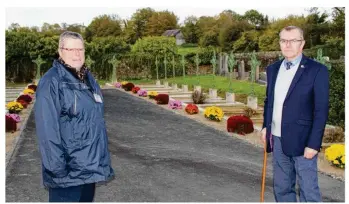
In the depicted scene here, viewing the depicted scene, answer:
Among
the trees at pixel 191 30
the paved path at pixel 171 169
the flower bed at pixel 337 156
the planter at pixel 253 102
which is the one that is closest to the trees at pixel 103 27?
the trees at pixel 191 30

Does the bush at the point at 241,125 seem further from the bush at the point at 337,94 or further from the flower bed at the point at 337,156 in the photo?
the flower bed at the point at 337,156

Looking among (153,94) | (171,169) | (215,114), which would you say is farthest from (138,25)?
(171,169)

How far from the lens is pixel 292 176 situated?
423cm

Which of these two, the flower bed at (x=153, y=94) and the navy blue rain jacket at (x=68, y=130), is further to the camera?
the flower bed at (x=153, y=94)

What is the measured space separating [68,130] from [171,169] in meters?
4.17

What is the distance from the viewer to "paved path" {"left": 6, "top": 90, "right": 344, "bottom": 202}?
5.88 meters

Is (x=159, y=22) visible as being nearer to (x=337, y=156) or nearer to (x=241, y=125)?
(x=241, y=125)

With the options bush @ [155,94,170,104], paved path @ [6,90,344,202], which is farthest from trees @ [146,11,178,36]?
paved path @ [6,90,344,202]

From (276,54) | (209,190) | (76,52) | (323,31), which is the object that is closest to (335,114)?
(209,190)

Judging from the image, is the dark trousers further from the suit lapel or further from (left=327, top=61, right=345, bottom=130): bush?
(left=327, top=61, right=345, bottom=130): bush

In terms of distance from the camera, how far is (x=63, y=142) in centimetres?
327

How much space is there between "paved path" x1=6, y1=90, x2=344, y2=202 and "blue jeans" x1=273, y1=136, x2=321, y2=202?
146cm

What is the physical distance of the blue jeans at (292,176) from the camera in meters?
4.02

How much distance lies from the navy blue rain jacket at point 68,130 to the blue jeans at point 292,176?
5.35 feet
